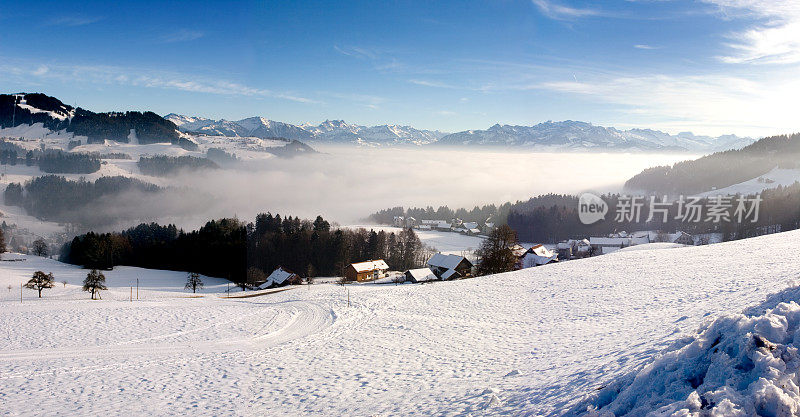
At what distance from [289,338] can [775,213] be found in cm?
9445

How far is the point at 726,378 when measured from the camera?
4.80 metres

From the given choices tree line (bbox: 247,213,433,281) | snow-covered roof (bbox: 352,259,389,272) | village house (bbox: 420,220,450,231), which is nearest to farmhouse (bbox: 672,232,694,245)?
tree line (bbox: 247,213,433,281)

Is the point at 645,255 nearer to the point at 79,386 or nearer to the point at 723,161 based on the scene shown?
the point at 79,386

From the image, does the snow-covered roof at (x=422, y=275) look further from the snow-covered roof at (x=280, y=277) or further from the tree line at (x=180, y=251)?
the tree line at (x=180, y=251)

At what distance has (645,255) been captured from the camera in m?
28.7

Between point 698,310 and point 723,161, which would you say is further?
point 723,161

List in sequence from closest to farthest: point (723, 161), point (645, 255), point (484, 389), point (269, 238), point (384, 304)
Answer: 1. point (484, 389)
2. point (384, 304)
3. point (645, 255)
4. point (269, 238)
5. point (723, 161)

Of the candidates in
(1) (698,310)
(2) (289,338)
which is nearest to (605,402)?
(1) (698,310)

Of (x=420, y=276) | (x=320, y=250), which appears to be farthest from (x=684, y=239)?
(x=320, y=250)

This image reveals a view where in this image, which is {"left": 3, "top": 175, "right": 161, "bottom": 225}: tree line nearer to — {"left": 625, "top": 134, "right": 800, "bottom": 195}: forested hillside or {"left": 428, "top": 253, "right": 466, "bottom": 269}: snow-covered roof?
{"left": 428, "top": 253, "right": 466, "bottom": 269}: snow-covered roof

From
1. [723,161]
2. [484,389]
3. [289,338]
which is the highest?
[723,161]

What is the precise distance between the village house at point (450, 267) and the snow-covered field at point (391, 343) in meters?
25.9

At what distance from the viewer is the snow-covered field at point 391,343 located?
379 inches

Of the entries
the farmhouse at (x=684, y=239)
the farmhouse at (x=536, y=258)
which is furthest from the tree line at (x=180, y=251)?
the farmhouse at (x=684, y=239)
